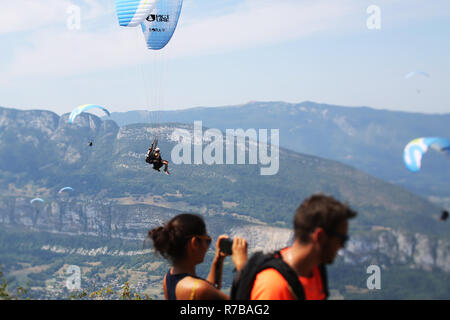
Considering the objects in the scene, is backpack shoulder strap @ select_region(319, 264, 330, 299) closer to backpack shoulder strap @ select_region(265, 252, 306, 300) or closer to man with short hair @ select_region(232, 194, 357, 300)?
man with short hair @ select_region(232, 194, 357, 300)

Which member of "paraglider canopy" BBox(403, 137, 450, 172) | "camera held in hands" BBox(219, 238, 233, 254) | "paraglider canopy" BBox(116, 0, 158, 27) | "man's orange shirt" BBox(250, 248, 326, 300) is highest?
"paraglider canopy" BBox(116, 0, 158, 27)

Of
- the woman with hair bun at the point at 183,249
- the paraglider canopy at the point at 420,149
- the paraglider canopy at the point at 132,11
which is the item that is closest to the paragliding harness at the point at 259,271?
the woman with hair bun at the point at 183,249

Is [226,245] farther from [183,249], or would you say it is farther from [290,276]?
[290,276]

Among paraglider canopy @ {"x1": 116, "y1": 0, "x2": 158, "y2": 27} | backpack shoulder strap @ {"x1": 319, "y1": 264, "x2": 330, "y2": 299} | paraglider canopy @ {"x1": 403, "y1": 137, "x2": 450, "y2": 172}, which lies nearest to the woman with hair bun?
backpack shoulder strap @ {"x1": 319, "y1": 264, "x2": 330, "y2": 299}

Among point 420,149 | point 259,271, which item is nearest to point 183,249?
point 259,271

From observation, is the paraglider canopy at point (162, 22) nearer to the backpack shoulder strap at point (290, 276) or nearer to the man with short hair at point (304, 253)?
the man with short hair at point (304, 253)
